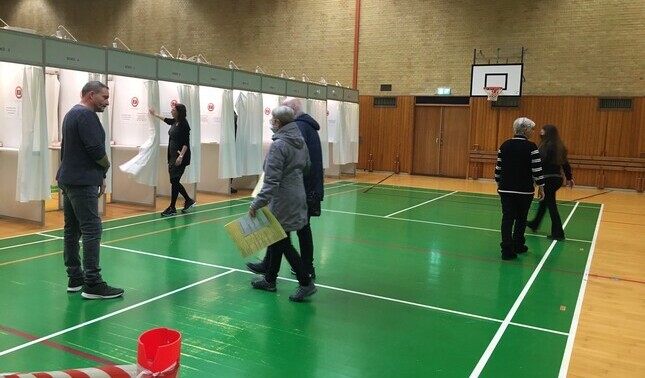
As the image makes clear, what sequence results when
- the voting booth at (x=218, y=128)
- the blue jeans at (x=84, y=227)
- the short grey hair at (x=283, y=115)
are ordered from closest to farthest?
the blue jeans at (x=84, y=227), the short grey hair at (x=283, y=115), the voting booth at (x=218, y=128)

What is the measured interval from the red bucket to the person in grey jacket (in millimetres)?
2307

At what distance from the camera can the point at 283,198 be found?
4609mm

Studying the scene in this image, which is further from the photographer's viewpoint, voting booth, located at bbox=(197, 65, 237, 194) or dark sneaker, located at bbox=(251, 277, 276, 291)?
voting booth, located at bbox=(197, 65, 237, 194)

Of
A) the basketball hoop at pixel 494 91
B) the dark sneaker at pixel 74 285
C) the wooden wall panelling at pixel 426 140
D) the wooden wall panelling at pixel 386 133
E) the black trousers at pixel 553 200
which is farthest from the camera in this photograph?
the wooden wall panelling at pixel 386 133

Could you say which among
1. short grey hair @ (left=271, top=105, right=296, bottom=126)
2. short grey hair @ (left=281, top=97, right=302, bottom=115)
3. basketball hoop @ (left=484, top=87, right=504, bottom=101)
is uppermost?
basketball hoop @ (left=484, top=87, right=504, bottom=101)

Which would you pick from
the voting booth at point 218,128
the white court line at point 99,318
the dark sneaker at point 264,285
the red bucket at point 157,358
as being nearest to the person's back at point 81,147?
the white court line at point 99,318

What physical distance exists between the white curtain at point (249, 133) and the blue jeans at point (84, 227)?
6.51 meters

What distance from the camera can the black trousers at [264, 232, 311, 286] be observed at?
4.75 m

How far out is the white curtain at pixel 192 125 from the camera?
9.76 meters

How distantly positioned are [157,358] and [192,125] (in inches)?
323

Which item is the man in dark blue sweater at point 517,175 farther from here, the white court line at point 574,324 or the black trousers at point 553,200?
the black trousers at point 553,200

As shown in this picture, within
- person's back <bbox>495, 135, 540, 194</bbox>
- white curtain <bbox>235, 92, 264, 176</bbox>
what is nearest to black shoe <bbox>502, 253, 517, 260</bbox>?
person's back <bbox>495, 135, 540, 194</bbox>

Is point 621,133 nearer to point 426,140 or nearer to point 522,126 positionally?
point 426,140

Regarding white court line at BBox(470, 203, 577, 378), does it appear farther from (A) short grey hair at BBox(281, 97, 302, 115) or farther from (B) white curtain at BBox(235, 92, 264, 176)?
(B) white curtain at BBox(235, 92, 264, 176)
